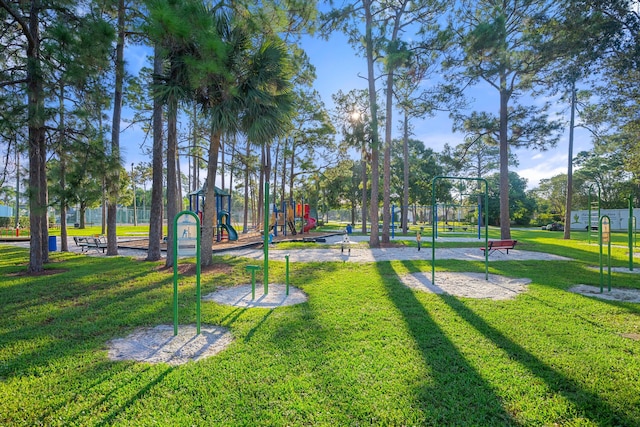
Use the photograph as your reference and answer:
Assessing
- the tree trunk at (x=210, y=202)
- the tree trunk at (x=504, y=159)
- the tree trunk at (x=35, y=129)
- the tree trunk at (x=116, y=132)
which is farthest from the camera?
the tree trunk at (x=504, y=159)

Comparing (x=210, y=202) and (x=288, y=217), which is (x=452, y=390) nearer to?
(x=210, y=202)

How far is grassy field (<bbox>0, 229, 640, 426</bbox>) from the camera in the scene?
237 centimetres

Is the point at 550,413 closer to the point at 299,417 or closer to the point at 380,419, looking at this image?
the point at 380,419

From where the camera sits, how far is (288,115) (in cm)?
861

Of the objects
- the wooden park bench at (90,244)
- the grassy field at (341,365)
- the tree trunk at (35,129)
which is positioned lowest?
the grassy field at (341,365)

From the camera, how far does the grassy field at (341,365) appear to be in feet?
7.76

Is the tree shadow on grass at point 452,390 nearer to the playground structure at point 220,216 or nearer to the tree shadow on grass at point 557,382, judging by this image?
the tree shadow on grass at point 557,382

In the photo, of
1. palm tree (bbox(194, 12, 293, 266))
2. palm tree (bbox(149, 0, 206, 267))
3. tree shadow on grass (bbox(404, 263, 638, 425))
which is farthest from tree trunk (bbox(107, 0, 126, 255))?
tree shadow on grass (bbox(404, 263, 638, 425))

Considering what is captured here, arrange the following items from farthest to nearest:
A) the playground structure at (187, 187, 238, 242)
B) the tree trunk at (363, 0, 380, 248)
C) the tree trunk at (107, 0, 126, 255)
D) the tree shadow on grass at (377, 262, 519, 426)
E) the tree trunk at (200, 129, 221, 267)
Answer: the playground structure at (187, 187, 238, 242)
the tree trunk at (363, 0, 380, 248)
the tree trunk at (200, 129, 221, 267)
the tree trunk at (107, 0, 126, 255)
the tree shadow on grass at (377, 262, 519, 426)

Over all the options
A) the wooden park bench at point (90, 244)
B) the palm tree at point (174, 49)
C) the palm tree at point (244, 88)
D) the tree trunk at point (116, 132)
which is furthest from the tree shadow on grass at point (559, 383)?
the wooden park bench at point (90, 244)

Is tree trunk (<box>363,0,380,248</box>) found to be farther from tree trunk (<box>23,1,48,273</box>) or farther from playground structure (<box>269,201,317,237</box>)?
tree trunk (<box>23,1,48,273</box>)

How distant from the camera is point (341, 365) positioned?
307cm

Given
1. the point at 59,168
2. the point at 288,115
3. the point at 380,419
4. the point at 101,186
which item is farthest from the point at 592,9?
the point at 59,168

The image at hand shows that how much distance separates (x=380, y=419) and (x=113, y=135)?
463 inches
